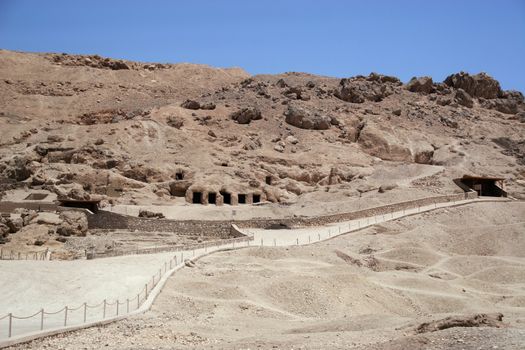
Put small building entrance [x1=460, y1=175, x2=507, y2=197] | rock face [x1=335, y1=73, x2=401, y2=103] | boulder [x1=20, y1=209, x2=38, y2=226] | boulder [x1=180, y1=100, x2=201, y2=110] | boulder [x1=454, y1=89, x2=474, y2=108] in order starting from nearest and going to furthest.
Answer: boulder [x1=20, y1=209, x2=38, y2=226] < small building entrance [x1=460, y1=175, x2=507, y2=197] < boulder [x1=180, y1=100, x2=201, y2=110] < rock face [x1=335, y1=73, x2=401, y2=103] < boulder [x1=454, y1=89, x2=474, y2=108]

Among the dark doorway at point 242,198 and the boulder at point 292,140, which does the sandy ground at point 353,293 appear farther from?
the boulder at point 292,140

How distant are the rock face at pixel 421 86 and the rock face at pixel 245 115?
75.5ft

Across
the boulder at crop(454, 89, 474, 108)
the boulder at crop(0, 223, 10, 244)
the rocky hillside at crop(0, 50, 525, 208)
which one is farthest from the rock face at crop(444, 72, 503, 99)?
the boulder at crop(0, 223, 10, 244)

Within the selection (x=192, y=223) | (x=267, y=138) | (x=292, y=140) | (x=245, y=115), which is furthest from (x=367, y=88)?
(x=192, y=223)

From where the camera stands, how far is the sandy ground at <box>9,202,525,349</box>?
13438mm

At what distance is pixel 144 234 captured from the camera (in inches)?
1412

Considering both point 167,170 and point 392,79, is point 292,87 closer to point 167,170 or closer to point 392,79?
point 392,79

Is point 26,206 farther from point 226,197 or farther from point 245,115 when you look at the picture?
point 245,115

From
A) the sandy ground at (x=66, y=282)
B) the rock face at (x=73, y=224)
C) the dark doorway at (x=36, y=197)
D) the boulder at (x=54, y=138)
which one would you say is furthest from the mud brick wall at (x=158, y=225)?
the boulder at (x=54, y=138)

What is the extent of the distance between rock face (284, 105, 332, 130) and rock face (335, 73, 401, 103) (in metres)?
8.69

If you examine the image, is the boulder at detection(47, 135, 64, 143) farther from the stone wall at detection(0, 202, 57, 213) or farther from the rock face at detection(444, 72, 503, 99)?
the rock face at detection(444, 72, 503, 99)

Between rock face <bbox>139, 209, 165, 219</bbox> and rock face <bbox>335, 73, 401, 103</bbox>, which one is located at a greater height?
rock face <bbox>335, 73, 401, 103</bbox>

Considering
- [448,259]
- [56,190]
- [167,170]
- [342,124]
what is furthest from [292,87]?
[448,259]

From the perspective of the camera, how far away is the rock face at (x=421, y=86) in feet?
244
